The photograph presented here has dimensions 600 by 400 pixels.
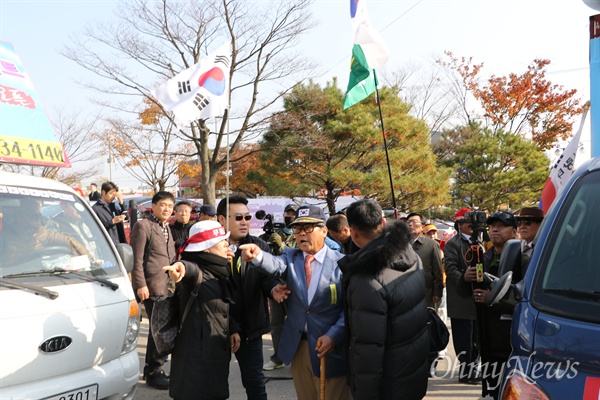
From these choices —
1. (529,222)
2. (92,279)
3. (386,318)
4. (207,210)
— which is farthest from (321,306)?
(207,210)

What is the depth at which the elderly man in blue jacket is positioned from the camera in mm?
3490

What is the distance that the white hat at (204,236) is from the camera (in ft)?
12.1

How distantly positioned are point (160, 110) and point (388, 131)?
805 centimetres

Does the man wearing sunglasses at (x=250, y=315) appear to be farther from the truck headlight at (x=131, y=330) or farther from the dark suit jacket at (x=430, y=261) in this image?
the dark suit jacket at (x=430, y=261)

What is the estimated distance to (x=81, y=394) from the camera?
10.9 feet

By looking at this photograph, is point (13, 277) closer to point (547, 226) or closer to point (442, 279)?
Result: point (547, 226)

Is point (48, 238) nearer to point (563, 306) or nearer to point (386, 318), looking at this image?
point (386, 318)

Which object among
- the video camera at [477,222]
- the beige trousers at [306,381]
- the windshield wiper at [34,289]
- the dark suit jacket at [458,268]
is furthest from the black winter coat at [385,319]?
the dark suit jacket at [458,268]

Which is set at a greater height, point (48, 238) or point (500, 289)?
point (48, 238)

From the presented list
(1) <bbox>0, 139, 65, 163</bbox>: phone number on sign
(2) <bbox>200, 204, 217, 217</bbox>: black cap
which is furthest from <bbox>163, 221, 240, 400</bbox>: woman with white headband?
(2) <bbox>200, 204, 217, 217</bbox>: black cap

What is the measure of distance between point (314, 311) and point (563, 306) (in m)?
1.66

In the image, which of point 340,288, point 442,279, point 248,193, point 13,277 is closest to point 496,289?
point 340,288

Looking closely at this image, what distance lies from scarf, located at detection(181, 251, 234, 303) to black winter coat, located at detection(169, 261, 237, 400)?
0.06ft

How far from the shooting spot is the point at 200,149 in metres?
20.1
